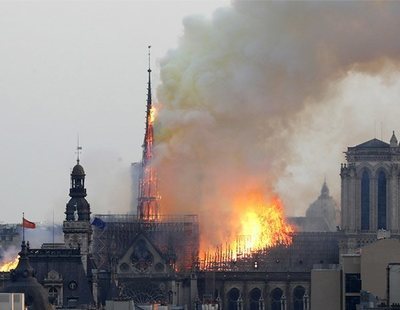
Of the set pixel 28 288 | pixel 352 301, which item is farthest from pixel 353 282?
pixel 28 288

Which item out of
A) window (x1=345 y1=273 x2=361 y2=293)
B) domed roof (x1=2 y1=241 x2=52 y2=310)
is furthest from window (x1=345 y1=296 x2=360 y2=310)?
domed roof (x1=2 y1=241 x2=52 y2=310)

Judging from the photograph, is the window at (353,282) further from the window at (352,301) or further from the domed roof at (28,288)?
the domed roof at (28,288)

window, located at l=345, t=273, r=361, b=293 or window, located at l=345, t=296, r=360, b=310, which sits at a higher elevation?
window, located at l=345, t=273, r=361, b=293

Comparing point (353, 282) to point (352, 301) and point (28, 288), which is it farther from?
point (28, 288)

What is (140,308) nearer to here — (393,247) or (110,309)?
(110,309)

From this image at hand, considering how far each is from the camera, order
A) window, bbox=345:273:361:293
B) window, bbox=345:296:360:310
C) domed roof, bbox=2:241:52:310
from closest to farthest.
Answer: window, bbox=345:296:360:310
window, bbox=345:273:361:293
domed roof, bbox=2:241:52:310

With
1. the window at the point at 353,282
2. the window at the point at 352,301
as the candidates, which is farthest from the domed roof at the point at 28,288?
the window at the point at 352,301

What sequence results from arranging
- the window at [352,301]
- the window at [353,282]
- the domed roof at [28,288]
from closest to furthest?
the window at [352,301]
the window at [353,282]
the domed roof at [28,288]

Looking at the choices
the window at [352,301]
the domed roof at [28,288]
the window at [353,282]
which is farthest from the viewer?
the domed roof at [28,288]

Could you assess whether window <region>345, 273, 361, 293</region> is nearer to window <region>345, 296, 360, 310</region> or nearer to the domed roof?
window <region>345, 296, 360, 310</region>

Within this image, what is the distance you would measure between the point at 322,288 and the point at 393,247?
546 centimetres

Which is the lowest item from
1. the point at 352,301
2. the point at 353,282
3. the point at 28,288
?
the point at 352,301

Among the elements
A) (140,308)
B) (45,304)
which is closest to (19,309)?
(45,304)

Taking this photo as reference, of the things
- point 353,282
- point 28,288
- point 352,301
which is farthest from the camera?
point 28,288
